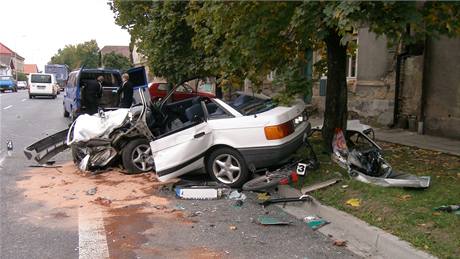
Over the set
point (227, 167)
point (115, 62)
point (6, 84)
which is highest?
point (115, 62)

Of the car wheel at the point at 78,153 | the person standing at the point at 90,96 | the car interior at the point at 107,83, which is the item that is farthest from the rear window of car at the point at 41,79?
the car wheel at the point at 78,153

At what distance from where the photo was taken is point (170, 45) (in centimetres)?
1327

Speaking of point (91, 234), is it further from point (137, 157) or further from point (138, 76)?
point (138, 76)

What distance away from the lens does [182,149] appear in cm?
696

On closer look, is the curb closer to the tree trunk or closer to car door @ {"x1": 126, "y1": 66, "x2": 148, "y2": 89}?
the tree trunk

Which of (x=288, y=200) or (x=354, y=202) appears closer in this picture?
(x=354, y=202)

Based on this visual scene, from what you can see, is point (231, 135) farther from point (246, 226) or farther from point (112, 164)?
point (112, 164)

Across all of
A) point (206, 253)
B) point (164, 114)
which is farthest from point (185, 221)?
point (164, 114)

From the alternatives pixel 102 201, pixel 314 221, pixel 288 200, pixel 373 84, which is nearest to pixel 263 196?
pixel 288 200

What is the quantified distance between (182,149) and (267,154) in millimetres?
1269

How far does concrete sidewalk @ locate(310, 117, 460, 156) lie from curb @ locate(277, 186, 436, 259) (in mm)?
4155

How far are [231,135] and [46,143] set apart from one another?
388cm

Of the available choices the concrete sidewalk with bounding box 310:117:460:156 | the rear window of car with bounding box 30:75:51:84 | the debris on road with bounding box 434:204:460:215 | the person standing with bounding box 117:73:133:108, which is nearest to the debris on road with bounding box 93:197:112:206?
the debris on road with bounding box 434:204:460:215

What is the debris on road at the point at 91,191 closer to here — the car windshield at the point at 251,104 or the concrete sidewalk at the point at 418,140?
the car windshield at the point at 251,104
